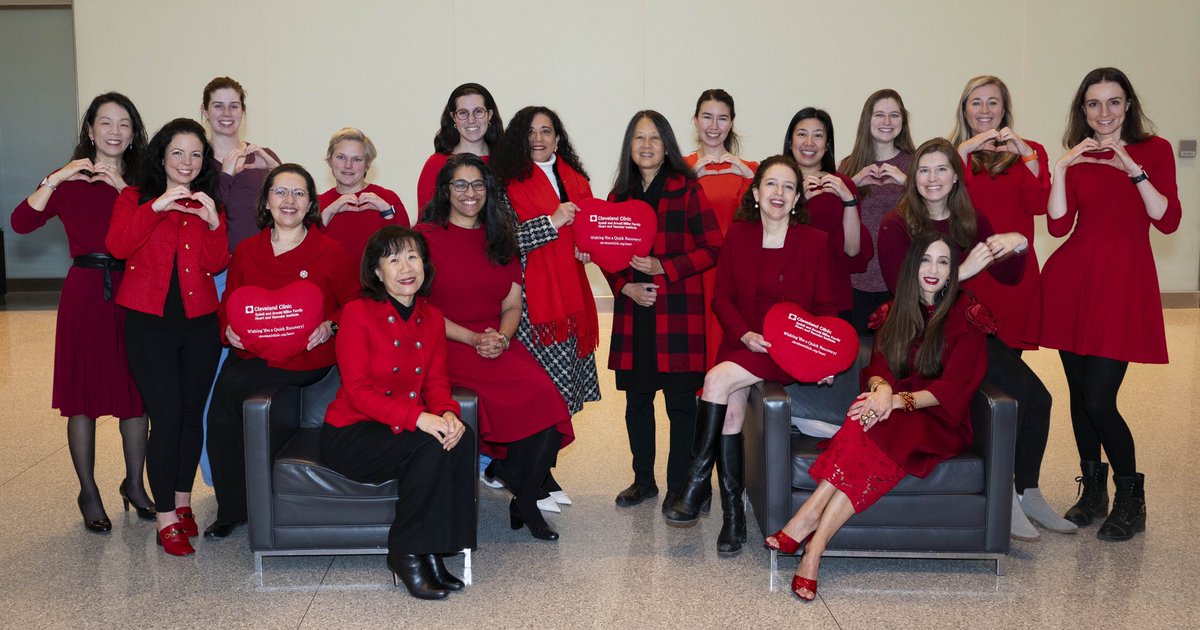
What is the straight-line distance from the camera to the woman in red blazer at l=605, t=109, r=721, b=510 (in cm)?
381

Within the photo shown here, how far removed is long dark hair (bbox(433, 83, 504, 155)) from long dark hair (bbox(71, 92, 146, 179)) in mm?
1099

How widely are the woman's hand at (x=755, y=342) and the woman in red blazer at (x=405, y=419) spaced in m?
1.02

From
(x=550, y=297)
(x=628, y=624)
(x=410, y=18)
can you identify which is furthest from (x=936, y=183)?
(x=410, y=18)

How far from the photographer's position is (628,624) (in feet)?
9.41

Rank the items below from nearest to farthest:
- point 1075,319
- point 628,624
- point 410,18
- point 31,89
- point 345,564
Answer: point 628,624 → point 345,564 → point 1075,319 → point 410,18 → point 31,89

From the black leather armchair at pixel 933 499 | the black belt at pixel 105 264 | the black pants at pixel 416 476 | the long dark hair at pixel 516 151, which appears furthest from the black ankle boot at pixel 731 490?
the black belt at pixel 105 264

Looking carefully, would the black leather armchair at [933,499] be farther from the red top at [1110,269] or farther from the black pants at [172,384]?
the black pants at [172,384]

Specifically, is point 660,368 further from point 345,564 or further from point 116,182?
point 116,182

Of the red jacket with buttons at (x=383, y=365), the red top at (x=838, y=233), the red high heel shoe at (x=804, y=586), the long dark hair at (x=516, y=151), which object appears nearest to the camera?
the red high heel shoe at (x=804, y=586)

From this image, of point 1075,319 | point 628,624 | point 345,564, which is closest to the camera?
point 628,624

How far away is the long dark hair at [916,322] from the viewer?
323 centimetres

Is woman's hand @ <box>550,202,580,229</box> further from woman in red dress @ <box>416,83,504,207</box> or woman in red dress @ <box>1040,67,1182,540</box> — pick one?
woman in red dress @ <box>1040,67,1182,540</box>

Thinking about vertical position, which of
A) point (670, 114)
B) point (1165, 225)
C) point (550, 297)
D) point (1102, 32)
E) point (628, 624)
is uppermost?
point (1102, 32)

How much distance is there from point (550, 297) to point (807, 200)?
1053mm
